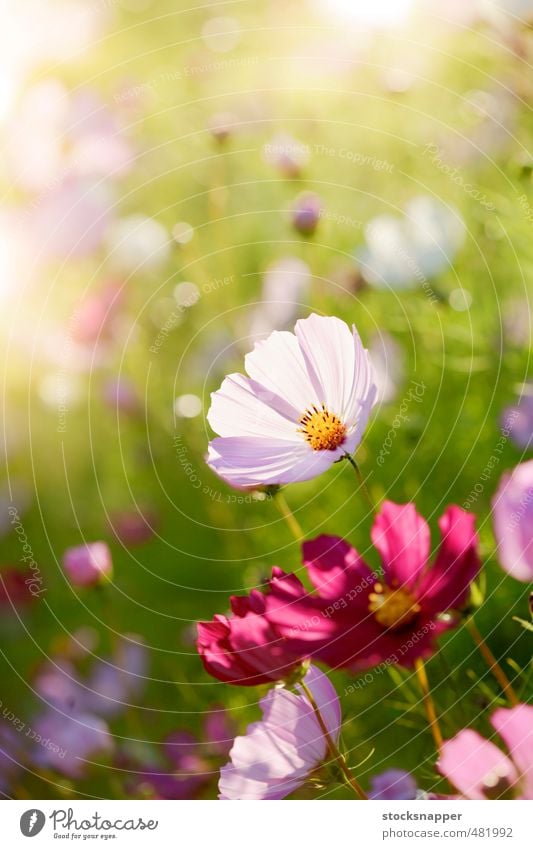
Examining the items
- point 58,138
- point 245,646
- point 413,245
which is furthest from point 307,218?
point 245,646

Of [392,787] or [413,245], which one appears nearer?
[392,787]

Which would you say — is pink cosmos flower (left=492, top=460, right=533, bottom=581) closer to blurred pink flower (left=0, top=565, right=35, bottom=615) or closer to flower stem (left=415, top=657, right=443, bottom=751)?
flower stem (left=415, top=657, right=443, bottom=751)

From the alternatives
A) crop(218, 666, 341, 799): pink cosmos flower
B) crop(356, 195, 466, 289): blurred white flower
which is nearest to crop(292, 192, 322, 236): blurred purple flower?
crop(356, 195, 466, 289): blurred white flower

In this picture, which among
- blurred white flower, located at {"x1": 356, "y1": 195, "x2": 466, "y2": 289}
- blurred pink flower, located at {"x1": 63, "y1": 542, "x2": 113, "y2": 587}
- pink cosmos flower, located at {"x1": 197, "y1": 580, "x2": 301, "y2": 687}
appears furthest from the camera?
blurred white flower, located at {"x1": 356, "y1": 195, "x2": 466, "y2": 289}

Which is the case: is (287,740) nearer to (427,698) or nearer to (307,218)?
(427,698)

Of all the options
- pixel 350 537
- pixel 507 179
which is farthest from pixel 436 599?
pixel 507 179

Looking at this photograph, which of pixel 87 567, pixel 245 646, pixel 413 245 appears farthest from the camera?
pixel 413 245

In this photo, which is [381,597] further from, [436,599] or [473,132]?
[473,132]
